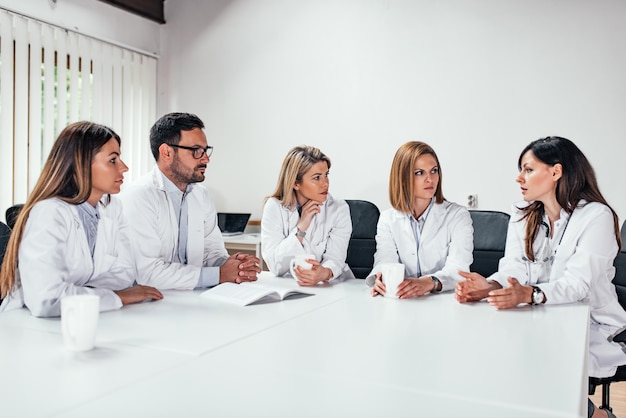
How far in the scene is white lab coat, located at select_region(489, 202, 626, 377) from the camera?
6.26 feet

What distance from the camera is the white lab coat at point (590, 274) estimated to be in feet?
6.26

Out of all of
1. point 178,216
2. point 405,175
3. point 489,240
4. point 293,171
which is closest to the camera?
point 178,216

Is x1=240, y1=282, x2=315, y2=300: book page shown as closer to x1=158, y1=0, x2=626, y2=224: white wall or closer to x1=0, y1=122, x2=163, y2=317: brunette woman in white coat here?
x1=0, y1=122, x2=163, y2=317: brunette woman in white coat

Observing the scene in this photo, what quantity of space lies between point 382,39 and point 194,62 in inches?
64.9

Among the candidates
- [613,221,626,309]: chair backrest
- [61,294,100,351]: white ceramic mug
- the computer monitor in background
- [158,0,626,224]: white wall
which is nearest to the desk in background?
the computer monitor in background

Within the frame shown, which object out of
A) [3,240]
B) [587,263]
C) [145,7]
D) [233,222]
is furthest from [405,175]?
[145,7]

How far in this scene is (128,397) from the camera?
1.00 metres

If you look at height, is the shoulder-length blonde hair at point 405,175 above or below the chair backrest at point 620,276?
above

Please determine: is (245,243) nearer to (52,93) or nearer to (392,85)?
(392,85)

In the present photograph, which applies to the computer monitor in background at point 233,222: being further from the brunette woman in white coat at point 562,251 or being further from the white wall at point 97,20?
the brunette woman in white coat at point 562,251

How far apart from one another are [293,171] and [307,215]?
0.23m

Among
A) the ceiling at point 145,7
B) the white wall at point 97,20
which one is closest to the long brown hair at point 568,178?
the white wall at point 97,20

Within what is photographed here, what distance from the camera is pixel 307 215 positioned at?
2.73 m

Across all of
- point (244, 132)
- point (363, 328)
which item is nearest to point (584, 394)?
point (363, 328)
